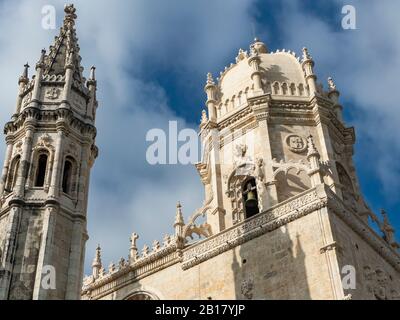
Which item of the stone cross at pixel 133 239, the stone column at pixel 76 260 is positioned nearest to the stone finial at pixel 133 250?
the stone cross at pixel 133 239

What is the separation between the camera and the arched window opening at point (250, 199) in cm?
3111

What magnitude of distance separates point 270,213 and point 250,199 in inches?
131

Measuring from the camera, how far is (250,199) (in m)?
31.1

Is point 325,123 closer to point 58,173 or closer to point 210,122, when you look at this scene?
point 210,122

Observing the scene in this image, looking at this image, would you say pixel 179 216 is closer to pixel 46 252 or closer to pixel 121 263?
pixel 121 263

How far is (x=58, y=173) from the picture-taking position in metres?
23.6

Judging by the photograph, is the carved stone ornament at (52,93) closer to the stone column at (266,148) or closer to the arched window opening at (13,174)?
the arched window opening at (13,174)

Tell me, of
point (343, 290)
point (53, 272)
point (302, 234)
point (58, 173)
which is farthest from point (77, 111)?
point (343, 290)

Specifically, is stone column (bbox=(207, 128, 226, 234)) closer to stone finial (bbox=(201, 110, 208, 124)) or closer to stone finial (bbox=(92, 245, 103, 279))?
stone finial (bbox=(201, 110, 208, 124))

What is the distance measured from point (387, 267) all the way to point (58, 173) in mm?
14325

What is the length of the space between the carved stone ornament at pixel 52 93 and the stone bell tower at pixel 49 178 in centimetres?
4

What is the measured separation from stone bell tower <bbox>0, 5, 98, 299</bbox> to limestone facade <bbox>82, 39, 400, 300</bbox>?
6.82 metres

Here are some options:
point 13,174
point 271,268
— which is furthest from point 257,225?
point 13,174
